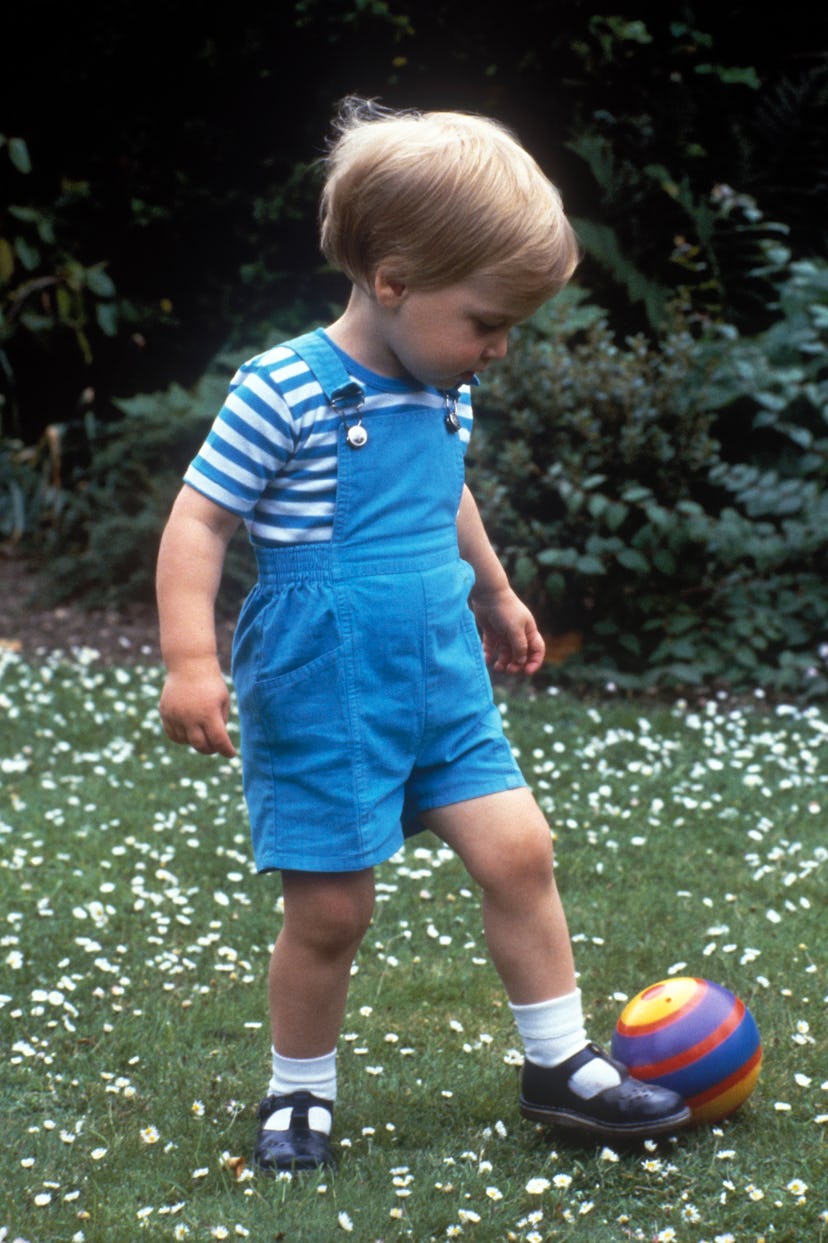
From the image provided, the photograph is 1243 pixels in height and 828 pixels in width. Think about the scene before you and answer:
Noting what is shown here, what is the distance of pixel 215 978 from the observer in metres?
3.28

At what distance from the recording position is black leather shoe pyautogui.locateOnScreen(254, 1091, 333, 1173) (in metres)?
2.48

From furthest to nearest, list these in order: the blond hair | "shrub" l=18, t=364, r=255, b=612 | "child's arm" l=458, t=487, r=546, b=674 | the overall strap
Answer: "shrub" l=18, t=364, r=255, b=612, "child's arm" l=458, t=487, r=546, b=674, the overall strap, the blond hair

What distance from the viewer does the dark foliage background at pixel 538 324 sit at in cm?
571

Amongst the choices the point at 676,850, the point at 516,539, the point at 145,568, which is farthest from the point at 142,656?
the point at 676,850

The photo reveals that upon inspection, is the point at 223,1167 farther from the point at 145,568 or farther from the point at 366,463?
the point at 145,568

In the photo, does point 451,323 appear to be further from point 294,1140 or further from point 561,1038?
point 294,1140

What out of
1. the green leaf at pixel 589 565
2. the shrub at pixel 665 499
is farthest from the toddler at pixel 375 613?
the shrub at pixel 665 499

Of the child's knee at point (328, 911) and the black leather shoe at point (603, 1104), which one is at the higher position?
the child's knee at point (328, 911)

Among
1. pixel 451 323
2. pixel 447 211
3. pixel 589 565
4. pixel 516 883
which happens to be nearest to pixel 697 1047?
pixel 516 883

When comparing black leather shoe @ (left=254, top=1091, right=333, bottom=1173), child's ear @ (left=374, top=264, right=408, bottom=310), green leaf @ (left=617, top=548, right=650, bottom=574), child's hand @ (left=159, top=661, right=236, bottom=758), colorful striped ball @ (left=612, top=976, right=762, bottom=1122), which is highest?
child's ear @ (left=374, top=264, right=408, bottom=310)

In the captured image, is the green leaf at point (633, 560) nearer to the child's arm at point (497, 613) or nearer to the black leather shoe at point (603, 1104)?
the child's arm at point (497, 613)

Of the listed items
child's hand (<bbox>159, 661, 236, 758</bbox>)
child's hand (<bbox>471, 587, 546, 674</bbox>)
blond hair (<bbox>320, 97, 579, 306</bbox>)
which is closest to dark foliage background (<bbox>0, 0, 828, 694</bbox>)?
child's hand (<bbox>471, 587, 546, 674</bbox>)

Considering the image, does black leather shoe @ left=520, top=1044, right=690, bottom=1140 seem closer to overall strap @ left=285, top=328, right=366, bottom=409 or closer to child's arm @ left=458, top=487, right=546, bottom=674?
child's arm @ left=458, top=487, right=546, bottom=674

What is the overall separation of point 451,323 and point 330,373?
0.67ft
